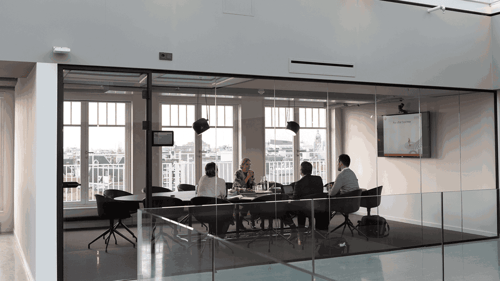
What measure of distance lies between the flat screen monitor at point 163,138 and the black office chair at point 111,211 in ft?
2.82

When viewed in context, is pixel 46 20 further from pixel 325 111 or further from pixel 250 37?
pixel 325 111

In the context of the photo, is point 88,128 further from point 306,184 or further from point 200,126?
point 306,184

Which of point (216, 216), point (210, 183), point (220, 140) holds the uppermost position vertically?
point (220, 140)

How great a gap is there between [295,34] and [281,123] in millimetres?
1259

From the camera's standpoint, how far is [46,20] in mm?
5047

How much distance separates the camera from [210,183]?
19.4 feet

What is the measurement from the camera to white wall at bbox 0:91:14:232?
888 cm

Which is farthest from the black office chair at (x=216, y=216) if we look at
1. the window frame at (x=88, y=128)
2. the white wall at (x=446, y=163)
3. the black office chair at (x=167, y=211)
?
the white wall at (x=446, y=163)

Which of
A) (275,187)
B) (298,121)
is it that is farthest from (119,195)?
(298,121)

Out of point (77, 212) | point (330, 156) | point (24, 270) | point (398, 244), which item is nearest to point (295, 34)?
point (330, 156)

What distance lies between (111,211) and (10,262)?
225 cm

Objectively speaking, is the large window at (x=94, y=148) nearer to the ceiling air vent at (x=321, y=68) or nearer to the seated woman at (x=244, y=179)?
the seated woman at (x=244, y=179)

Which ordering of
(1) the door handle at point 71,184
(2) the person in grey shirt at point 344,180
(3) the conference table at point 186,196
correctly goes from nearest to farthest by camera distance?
(1) the door handle at point 71,184, (3) the conference table at point 186,196, (2) the person in grey shirt at point 344,180

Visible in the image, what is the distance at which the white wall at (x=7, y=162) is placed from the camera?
8883 millimetres
